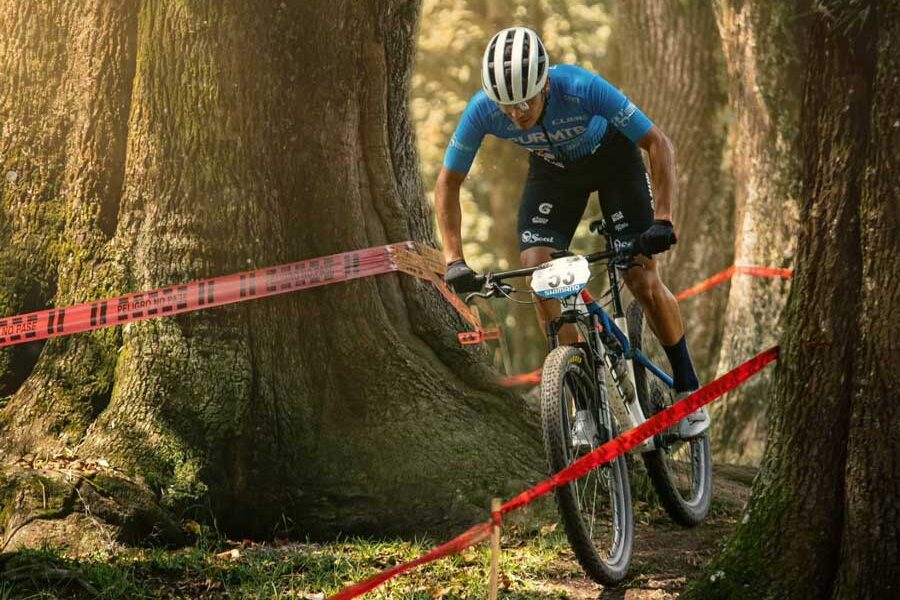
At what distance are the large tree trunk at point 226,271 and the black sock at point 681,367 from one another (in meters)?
0.94

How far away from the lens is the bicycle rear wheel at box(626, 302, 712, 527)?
654 centimetres

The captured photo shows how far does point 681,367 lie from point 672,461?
24.5 inches

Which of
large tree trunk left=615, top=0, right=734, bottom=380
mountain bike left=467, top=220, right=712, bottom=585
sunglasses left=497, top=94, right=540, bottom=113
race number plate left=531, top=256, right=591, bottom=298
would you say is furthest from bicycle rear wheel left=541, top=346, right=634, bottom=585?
large tree trunk left=615, top=0, right=734, bottom=380

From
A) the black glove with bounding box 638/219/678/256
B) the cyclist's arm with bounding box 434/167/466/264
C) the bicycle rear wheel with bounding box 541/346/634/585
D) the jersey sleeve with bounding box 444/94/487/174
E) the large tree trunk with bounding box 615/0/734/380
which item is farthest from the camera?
the large tree trunk with bounding box 615/0/734/380

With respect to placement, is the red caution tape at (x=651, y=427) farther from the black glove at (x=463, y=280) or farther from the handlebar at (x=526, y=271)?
the black glove at (x=463, y=280)

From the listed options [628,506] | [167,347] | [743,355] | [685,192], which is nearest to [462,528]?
[628,506]

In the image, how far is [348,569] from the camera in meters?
6.14

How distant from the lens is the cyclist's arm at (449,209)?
6.36 m

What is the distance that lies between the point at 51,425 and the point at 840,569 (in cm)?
425

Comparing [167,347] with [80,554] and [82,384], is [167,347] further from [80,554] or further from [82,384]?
[80,554]

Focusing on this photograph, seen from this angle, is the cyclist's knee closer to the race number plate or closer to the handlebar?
the handlebar

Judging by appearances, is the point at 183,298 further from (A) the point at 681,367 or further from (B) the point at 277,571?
(A) the point at 681,367

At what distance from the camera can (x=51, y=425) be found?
6906 millimetres

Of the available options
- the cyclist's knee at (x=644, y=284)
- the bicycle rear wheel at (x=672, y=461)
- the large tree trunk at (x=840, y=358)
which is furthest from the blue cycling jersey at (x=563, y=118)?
the large tree trunk at (x=840, y=358)
